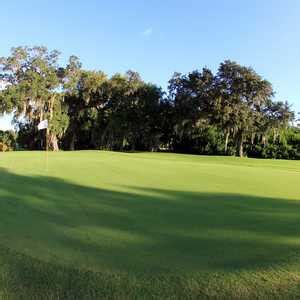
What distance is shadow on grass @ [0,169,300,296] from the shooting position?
3582 millimetres

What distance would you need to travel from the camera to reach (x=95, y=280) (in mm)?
3314

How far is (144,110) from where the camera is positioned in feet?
129

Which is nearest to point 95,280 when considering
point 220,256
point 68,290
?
point 68,290

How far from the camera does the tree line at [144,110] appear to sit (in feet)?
113

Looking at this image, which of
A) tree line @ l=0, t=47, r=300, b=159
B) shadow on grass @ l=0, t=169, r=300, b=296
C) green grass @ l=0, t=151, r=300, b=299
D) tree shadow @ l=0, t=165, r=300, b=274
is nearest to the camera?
green grass @ l=0, t=151, r=300, b=299

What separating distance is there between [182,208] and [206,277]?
2787mm

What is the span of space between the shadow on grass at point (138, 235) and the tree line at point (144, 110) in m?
27.6

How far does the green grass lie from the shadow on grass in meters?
0.01

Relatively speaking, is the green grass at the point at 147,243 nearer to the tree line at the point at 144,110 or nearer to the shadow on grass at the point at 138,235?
the shadow on grass at the point at 138,235

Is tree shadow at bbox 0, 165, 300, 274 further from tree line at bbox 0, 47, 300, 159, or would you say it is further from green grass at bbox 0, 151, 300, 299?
tree line at bbox 0, 47, 300, 159

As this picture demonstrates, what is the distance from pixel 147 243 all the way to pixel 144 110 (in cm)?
3537

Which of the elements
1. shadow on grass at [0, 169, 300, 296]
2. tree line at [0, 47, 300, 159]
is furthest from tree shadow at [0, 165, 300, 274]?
tree line at [0, 47, 300, 159]

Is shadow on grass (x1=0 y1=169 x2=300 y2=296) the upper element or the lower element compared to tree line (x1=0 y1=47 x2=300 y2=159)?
lower

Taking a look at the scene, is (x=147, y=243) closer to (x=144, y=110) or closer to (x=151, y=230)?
(x=151, y=230)
